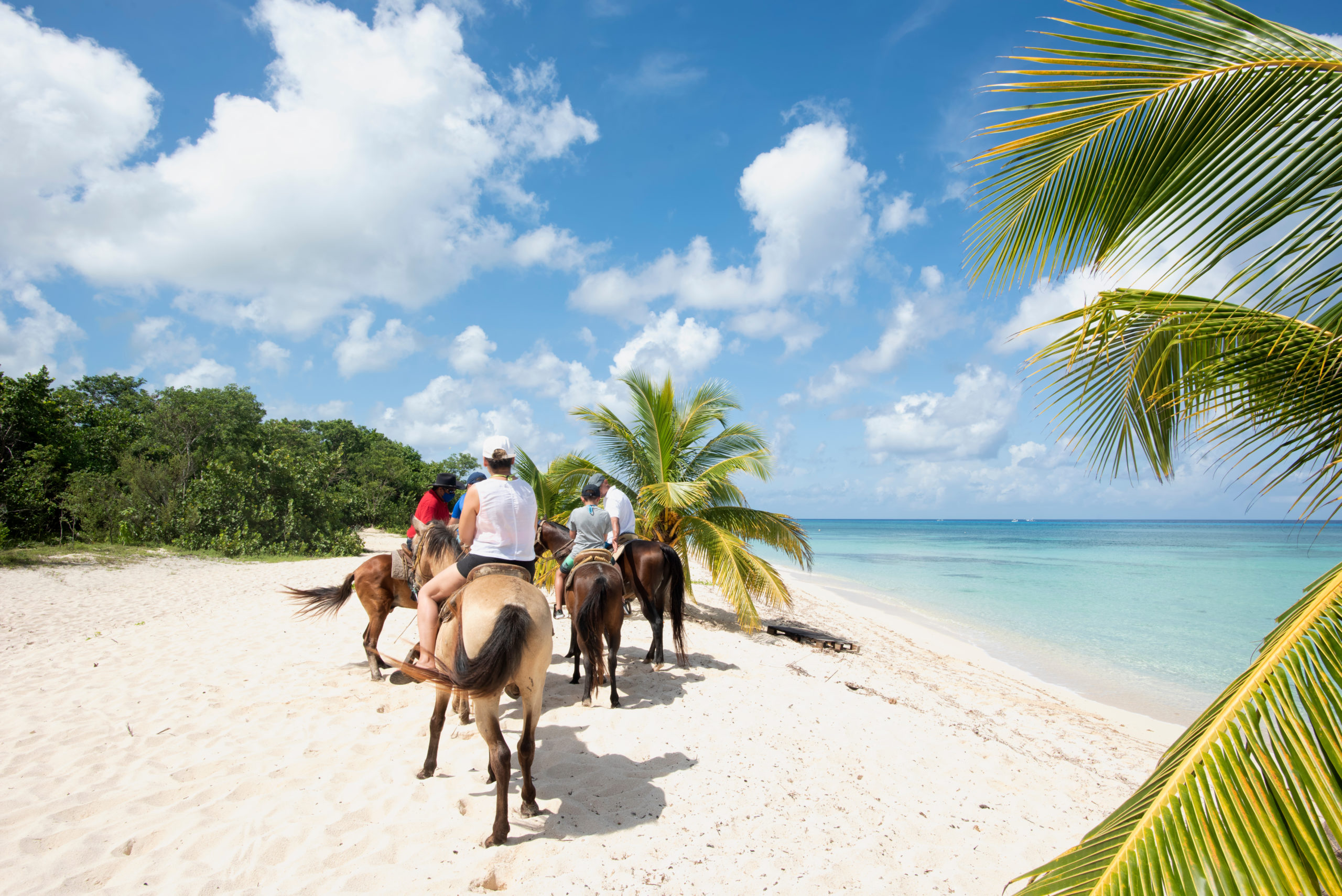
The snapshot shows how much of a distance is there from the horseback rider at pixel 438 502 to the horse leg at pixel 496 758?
115 inches

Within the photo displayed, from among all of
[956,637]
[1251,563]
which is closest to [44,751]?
[956,637]

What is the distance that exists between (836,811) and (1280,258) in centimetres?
364

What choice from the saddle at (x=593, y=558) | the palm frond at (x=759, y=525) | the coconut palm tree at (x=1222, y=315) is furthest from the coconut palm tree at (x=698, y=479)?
the coconut palm tree at (x=1222, y=315)

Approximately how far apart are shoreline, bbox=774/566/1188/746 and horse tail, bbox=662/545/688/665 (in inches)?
208

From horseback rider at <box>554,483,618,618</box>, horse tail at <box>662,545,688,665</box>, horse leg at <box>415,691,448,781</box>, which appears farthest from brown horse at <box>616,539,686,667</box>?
horse leg at <box>415,691,448,781</box>

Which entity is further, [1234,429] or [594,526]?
[594,526]

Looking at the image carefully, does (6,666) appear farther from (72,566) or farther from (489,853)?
(72,566)

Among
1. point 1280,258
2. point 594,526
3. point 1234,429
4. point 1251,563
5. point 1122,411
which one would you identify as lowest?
point 1251,563

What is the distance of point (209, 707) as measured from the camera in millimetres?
5016

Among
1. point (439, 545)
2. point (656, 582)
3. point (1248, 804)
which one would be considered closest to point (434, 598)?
point (439, 545)

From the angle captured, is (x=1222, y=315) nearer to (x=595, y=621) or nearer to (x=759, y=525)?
(x=595, y=621)

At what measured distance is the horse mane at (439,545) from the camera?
5.02 m

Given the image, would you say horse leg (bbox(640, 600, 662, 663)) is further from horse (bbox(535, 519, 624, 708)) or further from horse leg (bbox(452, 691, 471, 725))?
horse leg (bbox(452, 691, 471, 725))

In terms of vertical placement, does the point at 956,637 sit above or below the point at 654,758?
below
